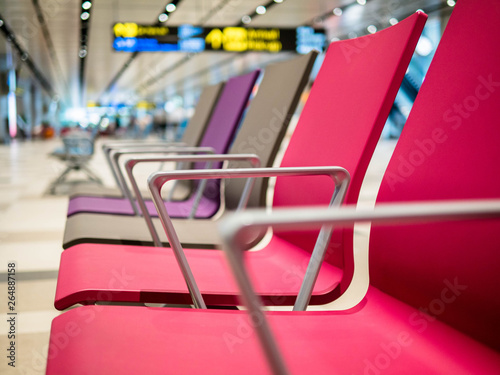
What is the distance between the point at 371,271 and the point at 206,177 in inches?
15.4

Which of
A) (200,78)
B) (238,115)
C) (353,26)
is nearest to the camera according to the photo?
(238,115)

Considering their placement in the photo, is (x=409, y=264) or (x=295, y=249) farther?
(x=295, y=249)

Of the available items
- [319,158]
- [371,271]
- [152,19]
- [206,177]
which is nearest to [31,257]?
[319,158]

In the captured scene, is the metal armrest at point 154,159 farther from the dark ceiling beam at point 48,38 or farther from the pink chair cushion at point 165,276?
the dark ceiling beam at point 48,38

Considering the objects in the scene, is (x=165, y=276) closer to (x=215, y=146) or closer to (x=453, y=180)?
(x=453, y=180)

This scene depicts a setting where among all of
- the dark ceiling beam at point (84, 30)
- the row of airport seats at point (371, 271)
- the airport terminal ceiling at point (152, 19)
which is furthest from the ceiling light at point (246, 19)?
the row of airport seats at point (371, 271)

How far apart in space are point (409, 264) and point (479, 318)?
184mm

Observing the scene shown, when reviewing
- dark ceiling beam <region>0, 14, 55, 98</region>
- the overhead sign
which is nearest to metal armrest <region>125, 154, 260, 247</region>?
the overhead sign

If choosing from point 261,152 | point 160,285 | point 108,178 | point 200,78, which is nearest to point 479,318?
point 160,285

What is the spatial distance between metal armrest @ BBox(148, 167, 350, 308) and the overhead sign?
9.03 m

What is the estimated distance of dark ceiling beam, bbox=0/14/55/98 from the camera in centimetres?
1429

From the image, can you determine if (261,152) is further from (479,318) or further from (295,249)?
(479,318)

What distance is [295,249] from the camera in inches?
58.3

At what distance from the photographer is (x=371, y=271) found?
3.64ft
